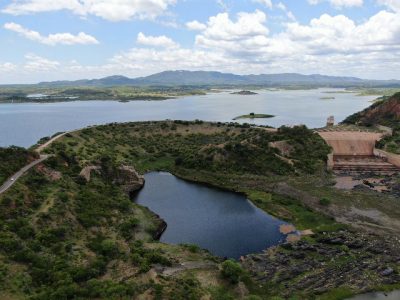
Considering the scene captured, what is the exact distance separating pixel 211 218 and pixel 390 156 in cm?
5448

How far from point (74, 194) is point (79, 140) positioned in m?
41.5

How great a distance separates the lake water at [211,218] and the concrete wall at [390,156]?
41.5 m

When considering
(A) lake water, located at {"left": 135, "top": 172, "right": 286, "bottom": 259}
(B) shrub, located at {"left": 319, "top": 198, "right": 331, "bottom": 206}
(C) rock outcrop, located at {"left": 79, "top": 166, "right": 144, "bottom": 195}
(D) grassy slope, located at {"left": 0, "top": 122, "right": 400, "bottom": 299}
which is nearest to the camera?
(D) grassy slope, located at {"left": 0, "top": 122, "right": 400, "bottom": 299}

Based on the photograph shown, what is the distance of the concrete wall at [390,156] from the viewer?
9025 centimetres

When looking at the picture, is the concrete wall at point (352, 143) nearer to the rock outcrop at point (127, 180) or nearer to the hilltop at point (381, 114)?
the hilltop at point (381, 114)

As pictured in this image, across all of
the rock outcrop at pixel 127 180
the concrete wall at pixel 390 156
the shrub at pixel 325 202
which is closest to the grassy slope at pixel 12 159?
the rock outcrop at pixel 127 180

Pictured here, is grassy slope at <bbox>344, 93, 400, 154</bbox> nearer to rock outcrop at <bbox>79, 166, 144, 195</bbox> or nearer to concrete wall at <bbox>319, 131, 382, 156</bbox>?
concrete wall at <bbox>319, 131, 382, 156</bbox>

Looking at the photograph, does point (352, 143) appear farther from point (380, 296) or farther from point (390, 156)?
point (380, 296)

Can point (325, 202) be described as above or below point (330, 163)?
below

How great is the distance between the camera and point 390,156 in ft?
306

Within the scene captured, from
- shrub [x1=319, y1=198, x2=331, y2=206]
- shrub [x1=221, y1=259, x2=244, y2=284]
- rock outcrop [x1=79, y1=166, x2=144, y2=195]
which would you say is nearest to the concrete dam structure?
shrub [x1=319, y1=198, x2=331, y2=206]

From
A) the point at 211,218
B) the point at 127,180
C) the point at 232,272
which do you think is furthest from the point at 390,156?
the point at 232,272

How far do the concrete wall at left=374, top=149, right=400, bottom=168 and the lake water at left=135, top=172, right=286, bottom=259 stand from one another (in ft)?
136

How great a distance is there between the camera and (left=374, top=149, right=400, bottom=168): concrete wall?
3553 inches
